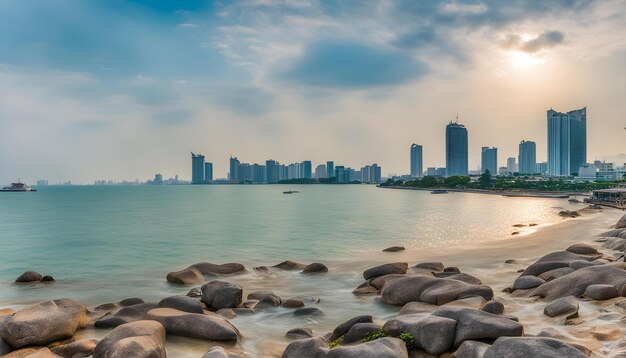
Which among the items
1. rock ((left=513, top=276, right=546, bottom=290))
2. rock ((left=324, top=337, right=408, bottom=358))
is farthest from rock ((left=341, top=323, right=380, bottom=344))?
rock ((left=513, top=276, right=546, bottom=290))

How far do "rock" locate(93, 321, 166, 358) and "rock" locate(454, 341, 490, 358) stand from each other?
7.42m

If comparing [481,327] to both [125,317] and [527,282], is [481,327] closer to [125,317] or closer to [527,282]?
[527,282]

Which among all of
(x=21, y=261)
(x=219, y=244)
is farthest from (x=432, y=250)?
(x=21, y=261)

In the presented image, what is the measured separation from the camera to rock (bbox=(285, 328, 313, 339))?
47.8 feet

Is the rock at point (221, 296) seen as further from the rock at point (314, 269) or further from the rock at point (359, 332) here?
the rock at point (314, 269)

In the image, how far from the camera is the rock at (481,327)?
11164 mm

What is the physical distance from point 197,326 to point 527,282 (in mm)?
13384

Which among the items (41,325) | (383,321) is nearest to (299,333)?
(383,321)

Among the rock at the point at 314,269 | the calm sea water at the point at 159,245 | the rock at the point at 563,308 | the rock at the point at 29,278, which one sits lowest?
the calm sea water at the point at 159,245

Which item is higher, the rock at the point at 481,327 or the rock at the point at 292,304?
the rock at the point at 481,327

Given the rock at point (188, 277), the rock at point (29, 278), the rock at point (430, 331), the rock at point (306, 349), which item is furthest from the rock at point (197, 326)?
the rock at point (29, 278)

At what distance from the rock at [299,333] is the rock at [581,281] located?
8943 mm

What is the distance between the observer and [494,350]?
31.3 ft

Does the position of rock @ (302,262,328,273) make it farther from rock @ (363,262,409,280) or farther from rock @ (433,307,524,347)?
rock @ (433,307,524,347)
